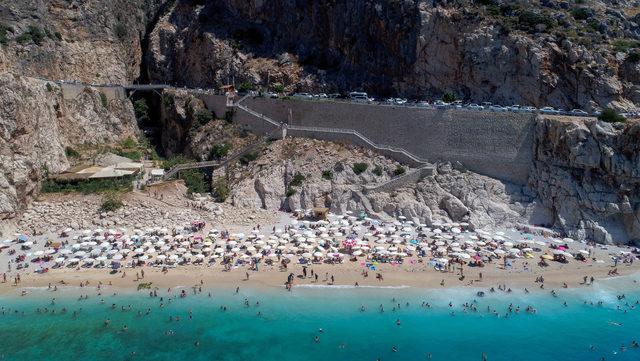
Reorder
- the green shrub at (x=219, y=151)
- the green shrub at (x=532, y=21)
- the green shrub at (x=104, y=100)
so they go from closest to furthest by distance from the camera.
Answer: the green shrub at (x=219, y=151)
the green shrub at (x=532, y=21)
the green shrub at (x=104, y=100)

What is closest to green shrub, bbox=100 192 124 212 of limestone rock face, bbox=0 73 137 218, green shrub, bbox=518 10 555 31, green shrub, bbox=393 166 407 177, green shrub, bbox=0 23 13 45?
limestone rock face, bbox=0 73 137 218

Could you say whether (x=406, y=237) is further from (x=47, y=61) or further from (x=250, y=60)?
(x=47, y=61)

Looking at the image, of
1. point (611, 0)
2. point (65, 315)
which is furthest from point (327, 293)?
point (611, 0)

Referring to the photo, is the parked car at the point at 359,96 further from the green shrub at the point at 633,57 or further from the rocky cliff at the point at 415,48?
the green shrub at the point at 633,57

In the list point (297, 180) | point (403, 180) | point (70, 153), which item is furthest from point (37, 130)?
point (403, 180)

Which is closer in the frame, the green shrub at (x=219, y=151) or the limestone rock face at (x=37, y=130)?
the limestone rock face at (x=37, y=130)

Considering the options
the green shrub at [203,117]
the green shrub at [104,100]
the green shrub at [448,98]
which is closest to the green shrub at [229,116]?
the green shrub at [203,117]

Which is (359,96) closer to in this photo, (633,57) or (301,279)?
(633,57)
